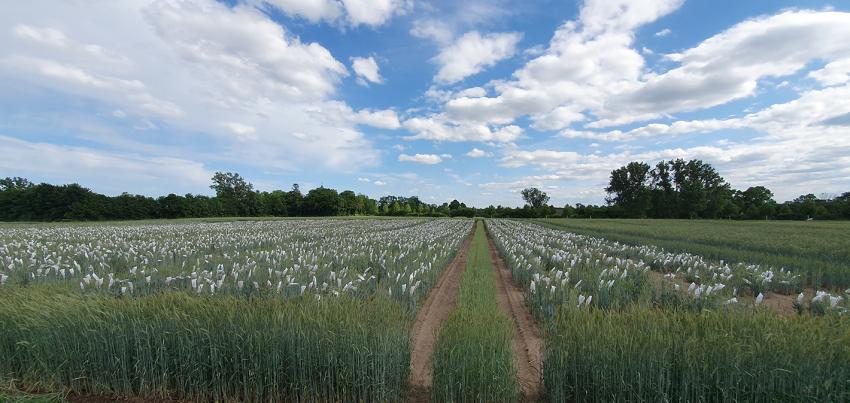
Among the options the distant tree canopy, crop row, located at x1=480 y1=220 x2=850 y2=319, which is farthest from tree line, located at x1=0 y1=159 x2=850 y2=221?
crop row, located at x1=480 y1=220 x2=850 y2=319

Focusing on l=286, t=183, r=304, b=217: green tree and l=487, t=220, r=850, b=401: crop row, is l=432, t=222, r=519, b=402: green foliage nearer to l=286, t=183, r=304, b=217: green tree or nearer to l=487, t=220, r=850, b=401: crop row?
l=487, t=220, r=850, b=401: crop row

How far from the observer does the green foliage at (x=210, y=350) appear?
176 inches

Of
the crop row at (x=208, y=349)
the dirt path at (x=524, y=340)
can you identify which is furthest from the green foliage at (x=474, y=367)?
the crop row at (x=208, y=349)

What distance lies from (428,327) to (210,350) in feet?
14.1

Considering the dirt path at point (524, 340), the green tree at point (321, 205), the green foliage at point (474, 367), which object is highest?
the green tree at point (321, 205)

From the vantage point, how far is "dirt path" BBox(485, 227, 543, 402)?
5012mm

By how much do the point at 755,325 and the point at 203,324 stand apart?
686 centimetres

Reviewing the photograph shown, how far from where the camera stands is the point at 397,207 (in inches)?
5408

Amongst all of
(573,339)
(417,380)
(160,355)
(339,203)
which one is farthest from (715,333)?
(339,203)

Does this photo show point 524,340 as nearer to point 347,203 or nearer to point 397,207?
point 347,203

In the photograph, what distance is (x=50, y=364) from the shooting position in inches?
191

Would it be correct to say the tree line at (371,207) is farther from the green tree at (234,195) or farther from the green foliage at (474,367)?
the green foliage at (474,367)

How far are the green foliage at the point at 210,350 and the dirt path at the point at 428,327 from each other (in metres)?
0.40

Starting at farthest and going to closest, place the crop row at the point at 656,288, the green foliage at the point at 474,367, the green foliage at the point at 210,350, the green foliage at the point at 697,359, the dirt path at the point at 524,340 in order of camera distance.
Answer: the crop row at the point at 656,288
the dirt path at the point at 524,340
the green foliage at the point at 210,350
the green foliage at the point at 474,367
the green foliage at the point at 697,359
